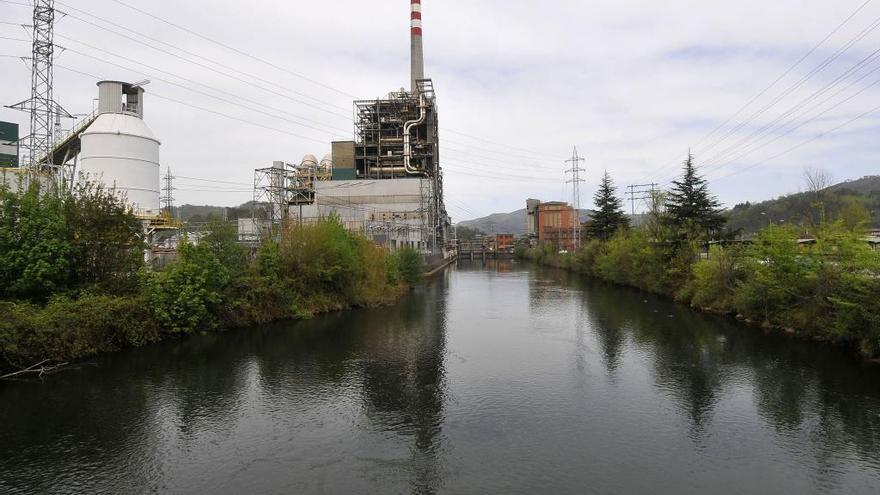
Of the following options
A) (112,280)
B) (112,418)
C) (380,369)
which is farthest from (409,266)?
(112,418)

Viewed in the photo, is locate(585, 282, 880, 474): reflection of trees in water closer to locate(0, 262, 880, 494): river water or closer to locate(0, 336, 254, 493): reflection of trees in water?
locate(0, 262, 880, 494): river water

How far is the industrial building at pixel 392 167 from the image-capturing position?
241 ft

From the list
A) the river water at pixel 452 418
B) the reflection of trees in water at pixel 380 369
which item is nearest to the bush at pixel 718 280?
the river water at pixel 452 418

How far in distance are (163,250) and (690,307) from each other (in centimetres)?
3343

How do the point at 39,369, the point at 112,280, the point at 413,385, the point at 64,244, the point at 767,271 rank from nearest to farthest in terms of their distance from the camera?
the point at 413,385 → the point at 39,369 → the point at 64,244 → the point at 112,280 → the point at 767,271

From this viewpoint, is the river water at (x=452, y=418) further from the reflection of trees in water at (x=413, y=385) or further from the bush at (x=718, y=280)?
the bush at (x=718, y=280)

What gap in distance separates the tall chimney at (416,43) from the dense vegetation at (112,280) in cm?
5504

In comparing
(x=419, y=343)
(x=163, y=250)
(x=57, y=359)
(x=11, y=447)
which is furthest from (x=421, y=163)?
(x=11, y=447)

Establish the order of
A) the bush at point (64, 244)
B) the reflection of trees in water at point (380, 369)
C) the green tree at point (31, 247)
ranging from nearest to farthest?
the reflection of trees in water at point (380, 369) → the green tree at point (31, 247) → the bush at point (64, 244)

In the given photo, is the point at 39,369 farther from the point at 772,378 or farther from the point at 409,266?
the point at 409,266

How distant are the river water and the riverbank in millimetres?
1234

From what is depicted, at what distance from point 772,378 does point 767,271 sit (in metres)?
8.82

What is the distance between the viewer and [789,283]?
2250 centimetres

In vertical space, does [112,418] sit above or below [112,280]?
below
